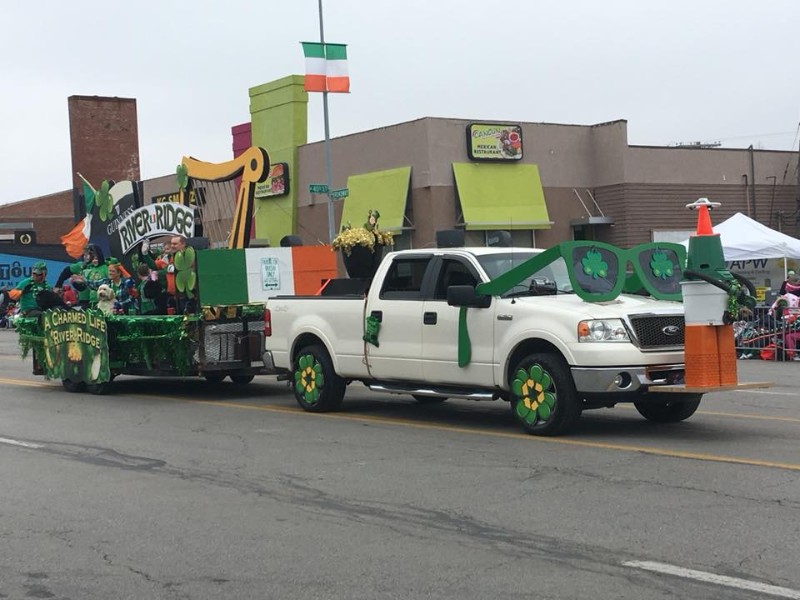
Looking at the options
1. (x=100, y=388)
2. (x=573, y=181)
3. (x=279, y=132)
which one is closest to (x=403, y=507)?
(x=100, y=388)

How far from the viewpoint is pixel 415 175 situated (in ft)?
108

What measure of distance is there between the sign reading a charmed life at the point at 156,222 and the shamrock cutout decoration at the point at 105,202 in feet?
3.33

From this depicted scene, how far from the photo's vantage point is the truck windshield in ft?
34.9

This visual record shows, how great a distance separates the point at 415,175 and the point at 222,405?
19656mm

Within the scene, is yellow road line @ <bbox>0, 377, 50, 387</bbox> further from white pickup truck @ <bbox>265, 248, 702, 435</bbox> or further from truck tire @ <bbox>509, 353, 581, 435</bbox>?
truck tire @ <bbox>509, 353, 581, 435</bbox>

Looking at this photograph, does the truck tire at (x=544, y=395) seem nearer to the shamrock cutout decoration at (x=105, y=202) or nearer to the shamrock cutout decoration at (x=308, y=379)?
the shamrock cutout decoration at (x=308, y=379)

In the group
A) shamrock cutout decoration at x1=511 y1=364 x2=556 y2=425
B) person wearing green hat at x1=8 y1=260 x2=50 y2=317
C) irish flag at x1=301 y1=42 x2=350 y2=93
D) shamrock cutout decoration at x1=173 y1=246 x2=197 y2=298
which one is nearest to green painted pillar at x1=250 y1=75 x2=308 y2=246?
irish flag at x1=301 y1=42 x2=350 y2=93

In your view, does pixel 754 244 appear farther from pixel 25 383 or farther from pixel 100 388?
pixel 25 383

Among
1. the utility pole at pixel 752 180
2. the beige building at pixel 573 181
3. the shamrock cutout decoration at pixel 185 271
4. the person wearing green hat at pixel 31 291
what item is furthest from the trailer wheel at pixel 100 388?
the utility pole at pixel 752 180

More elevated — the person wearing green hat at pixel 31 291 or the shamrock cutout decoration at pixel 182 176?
the shamrock cutout decoration at pixel 182 176

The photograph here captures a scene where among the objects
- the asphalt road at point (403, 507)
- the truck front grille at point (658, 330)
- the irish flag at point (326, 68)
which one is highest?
the irish flag at point (326, 68)

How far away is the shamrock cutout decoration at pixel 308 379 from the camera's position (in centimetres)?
1273

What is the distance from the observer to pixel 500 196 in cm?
3325

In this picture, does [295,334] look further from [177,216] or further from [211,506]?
[177,216]
